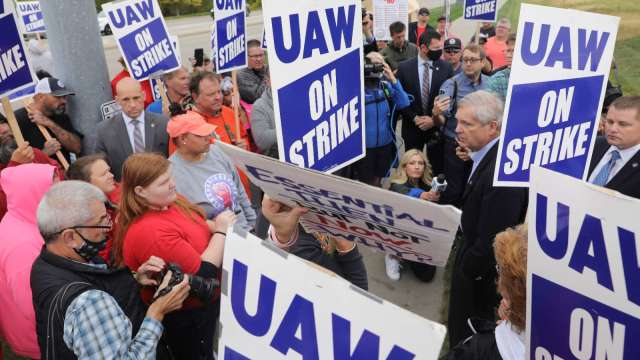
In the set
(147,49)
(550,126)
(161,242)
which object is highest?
(147,49)

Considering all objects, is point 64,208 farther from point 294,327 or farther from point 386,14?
point 386,14

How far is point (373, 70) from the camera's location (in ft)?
16.2

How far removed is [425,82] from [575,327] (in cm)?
448

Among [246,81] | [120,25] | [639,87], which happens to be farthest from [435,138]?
[639,87]

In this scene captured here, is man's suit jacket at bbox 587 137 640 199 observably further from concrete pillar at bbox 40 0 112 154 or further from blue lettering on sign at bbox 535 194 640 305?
concrete pillar at bbox 40 0 112 154

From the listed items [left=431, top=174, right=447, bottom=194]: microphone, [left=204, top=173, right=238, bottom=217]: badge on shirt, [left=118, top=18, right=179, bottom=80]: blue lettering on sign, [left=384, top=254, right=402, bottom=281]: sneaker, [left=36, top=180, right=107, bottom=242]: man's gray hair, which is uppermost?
[left=118, top=18, right=179, bottom=80]: blue lettering on sign

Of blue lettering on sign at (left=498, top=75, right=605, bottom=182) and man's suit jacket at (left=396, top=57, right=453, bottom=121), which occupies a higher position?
blue lettering on sign at (left=498, top=75, right=605, bottom=182)

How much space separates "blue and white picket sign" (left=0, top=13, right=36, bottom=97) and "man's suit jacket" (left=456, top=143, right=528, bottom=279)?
3409 millimetres

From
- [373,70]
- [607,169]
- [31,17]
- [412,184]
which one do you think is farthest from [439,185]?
[31,17]

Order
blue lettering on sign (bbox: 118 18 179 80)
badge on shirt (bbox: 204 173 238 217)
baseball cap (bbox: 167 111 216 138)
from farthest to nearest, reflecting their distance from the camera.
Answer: blue lettering on sign (bbox: 118 18 179 80) < badge on shirt (bbox: 204 173 238 217) < baseball cap (bbox: 167 111 216 138)

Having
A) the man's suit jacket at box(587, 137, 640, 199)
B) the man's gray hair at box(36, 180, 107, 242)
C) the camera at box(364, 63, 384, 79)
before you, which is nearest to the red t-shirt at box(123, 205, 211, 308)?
the man's gray hair at box(36, 180, 107, 242)

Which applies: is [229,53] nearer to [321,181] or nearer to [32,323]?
[32,323]

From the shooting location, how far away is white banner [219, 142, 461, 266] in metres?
1.56

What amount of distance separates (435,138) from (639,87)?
347 inches
